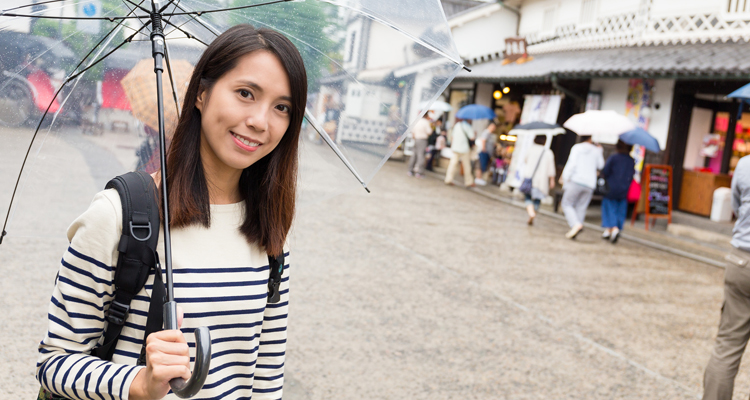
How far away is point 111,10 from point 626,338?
4.95 m

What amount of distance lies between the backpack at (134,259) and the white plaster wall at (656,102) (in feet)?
43.3

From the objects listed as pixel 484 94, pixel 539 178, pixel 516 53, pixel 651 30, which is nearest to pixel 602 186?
pixel 539 178

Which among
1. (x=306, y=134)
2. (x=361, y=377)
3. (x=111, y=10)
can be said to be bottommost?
(x=361, y=377)

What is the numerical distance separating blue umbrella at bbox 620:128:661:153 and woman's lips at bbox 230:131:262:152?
1050 centimetres

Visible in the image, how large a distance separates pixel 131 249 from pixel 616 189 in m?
10.3

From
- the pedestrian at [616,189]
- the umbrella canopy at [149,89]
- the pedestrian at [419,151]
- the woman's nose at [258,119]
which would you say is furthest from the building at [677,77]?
the woman's nose at [258,119]

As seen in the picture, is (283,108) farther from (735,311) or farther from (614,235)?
(614,235)

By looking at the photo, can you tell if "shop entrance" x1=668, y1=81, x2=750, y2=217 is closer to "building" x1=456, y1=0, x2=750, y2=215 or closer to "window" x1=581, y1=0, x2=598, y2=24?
"building" x1=456, y1=0, x2=750, y2=215

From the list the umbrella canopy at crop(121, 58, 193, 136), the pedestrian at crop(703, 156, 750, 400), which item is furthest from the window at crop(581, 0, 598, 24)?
the umbrella canopy at crop(121, 58, 193, 136)

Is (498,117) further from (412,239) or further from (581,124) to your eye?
(412,239)

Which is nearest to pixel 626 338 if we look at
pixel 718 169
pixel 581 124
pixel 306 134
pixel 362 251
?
pixel 362 251

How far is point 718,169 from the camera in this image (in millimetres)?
12883

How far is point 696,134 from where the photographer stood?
13.1m

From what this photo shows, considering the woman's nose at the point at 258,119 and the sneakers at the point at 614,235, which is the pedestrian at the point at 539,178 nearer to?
the sneakers at the point at 614,235
